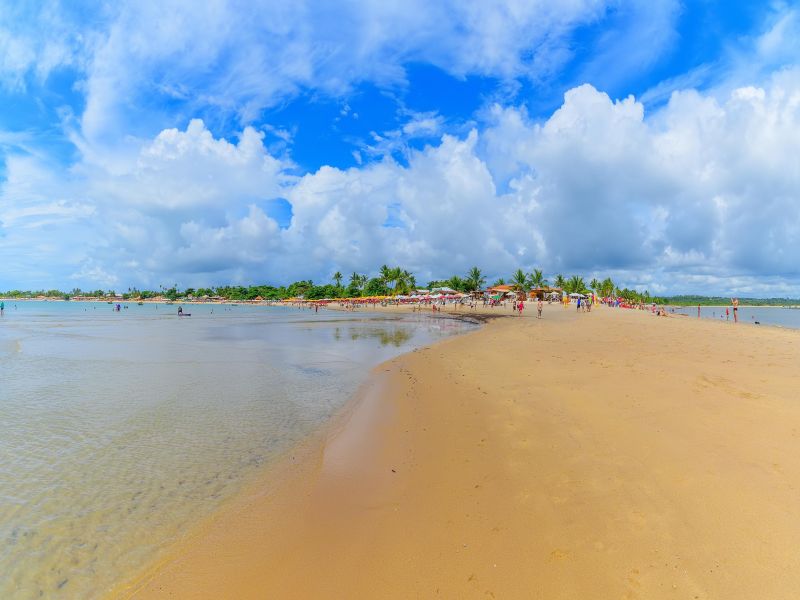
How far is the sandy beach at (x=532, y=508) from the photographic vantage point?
3.06m

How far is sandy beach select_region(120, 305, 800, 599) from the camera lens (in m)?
3.06

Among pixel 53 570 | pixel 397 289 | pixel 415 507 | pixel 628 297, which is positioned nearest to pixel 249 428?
pixel 53 570

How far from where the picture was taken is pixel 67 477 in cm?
553

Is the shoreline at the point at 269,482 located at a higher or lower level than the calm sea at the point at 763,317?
higher

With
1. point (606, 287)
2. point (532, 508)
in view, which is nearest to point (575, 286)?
point (606, 287)

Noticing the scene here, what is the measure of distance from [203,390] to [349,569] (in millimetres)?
9111

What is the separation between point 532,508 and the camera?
13.3 ft

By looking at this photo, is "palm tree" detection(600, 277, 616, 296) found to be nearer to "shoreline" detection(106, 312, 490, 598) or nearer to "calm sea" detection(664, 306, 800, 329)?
"calm sea" detection(664, 306, 800, 329)

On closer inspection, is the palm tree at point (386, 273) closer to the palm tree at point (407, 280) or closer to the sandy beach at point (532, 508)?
the palm tree at point (407, 280)

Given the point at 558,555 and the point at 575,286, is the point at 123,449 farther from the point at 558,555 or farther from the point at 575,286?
the point at 575,286

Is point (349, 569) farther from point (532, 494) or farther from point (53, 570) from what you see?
point (53, 570)

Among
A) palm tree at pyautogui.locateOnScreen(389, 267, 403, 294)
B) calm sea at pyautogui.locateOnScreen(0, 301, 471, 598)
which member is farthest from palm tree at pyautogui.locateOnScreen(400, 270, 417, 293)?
calm sea at pyautogui.locateOnScreen(0, 301, 471, 598)

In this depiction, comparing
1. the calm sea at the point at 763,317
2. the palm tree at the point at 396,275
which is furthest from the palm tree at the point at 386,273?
the calm sea at the point at 763,317

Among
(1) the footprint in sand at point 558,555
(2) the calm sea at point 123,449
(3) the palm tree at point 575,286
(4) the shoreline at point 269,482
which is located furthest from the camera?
(3) the palm tree at point 575,286
